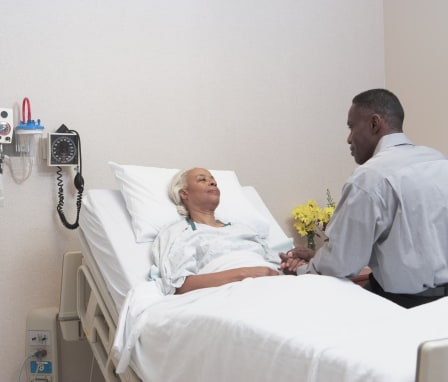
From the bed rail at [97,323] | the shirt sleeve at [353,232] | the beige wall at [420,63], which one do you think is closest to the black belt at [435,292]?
the shirt sleeve at [353,232]

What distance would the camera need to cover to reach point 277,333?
1.59m

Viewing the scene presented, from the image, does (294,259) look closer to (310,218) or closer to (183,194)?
(183,194)

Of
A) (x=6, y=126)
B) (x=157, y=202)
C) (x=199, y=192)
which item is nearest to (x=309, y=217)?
(x=199, y=192)

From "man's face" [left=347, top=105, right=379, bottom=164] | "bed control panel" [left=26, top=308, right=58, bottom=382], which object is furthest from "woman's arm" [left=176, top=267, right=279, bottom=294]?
"bed control panel" [left=26, top=308, right=58, bottom=382]

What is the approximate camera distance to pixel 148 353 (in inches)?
81.9

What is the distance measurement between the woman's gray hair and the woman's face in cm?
2

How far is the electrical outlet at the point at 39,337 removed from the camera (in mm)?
2852

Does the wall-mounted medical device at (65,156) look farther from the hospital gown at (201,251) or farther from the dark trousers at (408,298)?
the dark trousers at (408,298)

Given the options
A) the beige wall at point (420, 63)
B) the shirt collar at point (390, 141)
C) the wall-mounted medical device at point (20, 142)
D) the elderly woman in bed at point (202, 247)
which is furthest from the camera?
the beige wall at point (420, 63)

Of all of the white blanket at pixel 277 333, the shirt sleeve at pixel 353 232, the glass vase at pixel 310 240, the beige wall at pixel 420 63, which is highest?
the beige wall at pixel 420 63

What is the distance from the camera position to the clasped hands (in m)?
2.40

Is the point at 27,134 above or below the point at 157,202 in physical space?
above

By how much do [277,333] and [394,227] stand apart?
622 mm

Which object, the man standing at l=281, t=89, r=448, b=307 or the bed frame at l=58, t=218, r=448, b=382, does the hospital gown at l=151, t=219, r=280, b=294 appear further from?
the man standing at l=281, t=89, r=448, b=307
